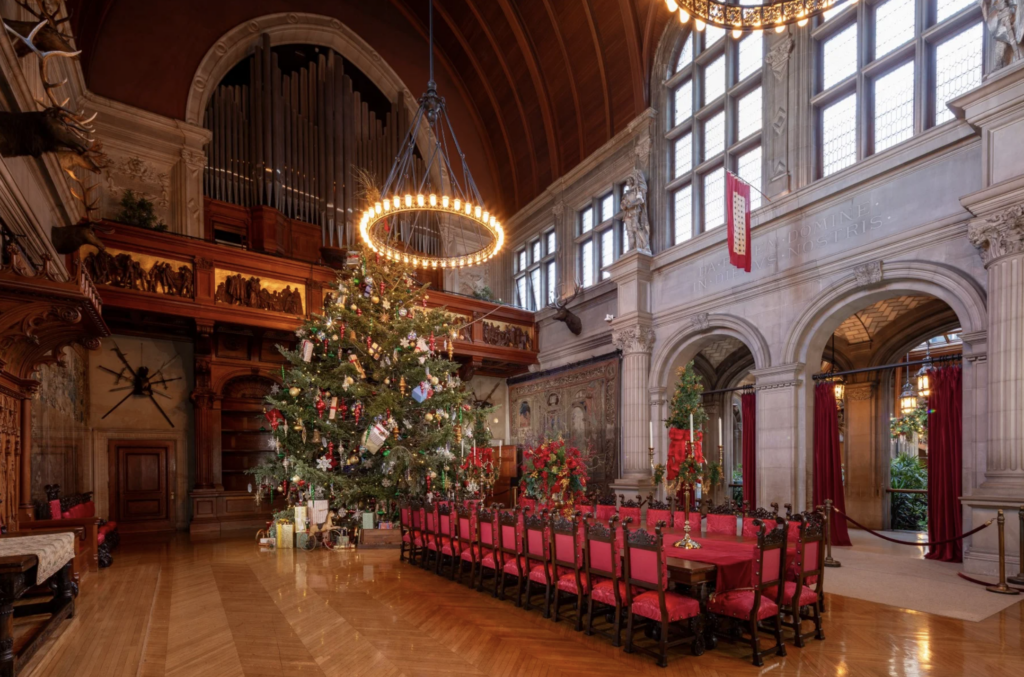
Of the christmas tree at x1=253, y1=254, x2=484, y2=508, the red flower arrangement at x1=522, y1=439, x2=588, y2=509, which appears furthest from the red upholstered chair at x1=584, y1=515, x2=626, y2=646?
the christmas tree at x1=253, y1=254, x2=484, y2=508

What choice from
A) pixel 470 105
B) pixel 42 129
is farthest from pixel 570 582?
pixel 470 105

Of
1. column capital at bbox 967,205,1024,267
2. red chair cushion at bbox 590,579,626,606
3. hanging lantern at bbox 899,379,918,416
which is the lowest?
red chair cushion at bbox 590,579,626,606

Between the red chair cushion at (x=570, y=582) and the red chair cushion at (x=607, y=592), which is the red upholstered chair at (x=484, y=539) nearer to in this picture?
the red chair cushion at (x=570, y=582)

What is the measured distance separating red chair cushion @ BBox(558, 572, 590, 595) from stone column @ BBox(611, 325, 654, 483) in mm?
6184

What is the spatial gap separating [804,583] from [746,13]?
532cm

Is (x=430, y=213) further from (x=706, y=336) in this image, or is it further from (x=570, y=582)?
(x=570, y=582)

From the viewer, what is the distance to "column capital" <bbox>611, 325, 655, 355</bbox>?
37.3ft

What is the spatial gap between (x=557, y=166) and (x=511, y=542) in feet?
36.3

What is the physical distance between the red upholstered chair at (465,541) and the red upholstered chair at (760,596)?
2654 mm

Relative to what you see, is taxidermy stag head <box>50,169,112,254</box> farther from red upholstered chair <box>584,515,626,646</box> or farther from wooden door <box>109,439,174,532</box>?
red upholstered chair <box>584,515,626,646</box>

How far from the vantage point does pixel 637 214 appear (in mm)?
11688

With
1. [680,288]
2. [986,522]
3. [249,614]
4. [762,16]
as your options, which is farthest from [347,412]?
[986,522]

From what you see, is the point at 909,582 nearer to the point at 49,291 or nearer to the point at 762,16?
the point at 762,16

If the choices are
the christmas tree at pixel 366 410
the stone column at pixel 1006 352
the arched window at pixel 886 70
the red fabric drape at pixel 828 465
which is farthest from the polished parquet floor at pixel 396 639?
the arched window at pixel 886 70
